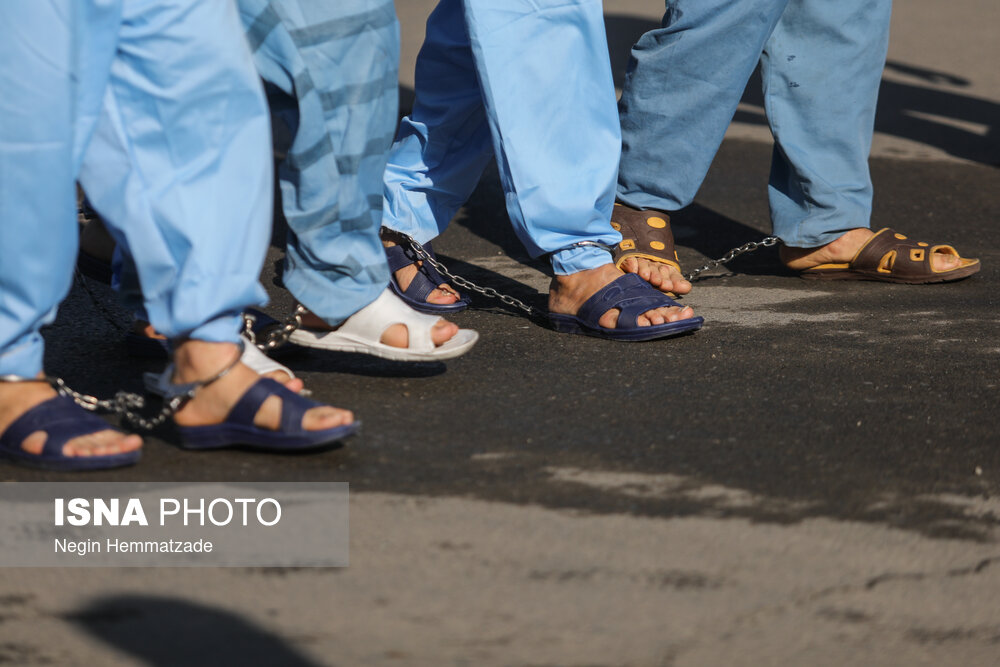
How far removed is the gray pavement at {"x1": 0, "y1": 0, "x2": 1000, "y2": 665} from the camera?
159cm

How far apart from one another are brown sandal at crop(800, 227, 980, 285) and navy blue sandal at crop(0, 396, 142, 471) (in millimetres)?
2110

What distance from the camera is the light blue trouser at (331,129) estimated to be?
225cm

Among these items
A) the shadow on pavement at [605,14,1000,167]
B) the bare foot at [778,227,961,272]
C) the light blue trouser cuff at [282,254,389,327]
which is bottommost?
the shadow on pavement at [605,14,1000,167]

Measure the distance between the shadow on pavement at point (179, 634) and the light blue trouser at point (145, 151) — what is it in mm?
521

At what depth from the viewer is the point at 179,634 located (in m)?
1.59

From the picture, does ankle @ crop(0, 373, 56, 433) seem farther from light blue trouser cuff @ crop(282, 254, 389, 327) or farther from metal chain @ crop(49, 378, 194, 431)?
light blue trouser cuff @ crop(282, 254, 389, 327)

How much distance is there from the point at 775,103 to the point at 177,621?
233 centimetres

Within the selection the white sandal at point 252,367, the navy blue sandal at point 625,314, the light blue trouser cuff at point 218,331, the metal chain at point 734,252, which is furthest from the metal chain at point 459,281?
the light blue trouser cuff at point 218,331

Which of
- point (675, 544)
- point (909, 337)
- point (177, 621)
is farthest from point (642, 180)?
point (177, 621)

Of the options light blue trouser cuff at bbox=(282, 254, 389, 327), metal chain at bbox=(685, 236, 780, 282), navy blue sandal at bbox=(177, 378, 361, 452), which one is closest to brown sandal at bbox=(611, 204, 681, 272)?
metal chain at bbox=(685, 236, 780, 282)

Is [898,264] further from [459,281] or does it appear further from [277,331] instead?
[277,331]

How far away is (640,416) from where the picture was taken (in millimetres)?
2330

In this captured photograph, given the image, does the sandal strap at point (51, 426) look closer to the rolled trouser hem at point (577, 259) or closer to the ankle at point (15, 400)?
the ankle at point (15, 400)

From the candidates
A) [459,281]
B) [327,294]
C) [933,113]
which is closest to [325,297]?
[327,294]
